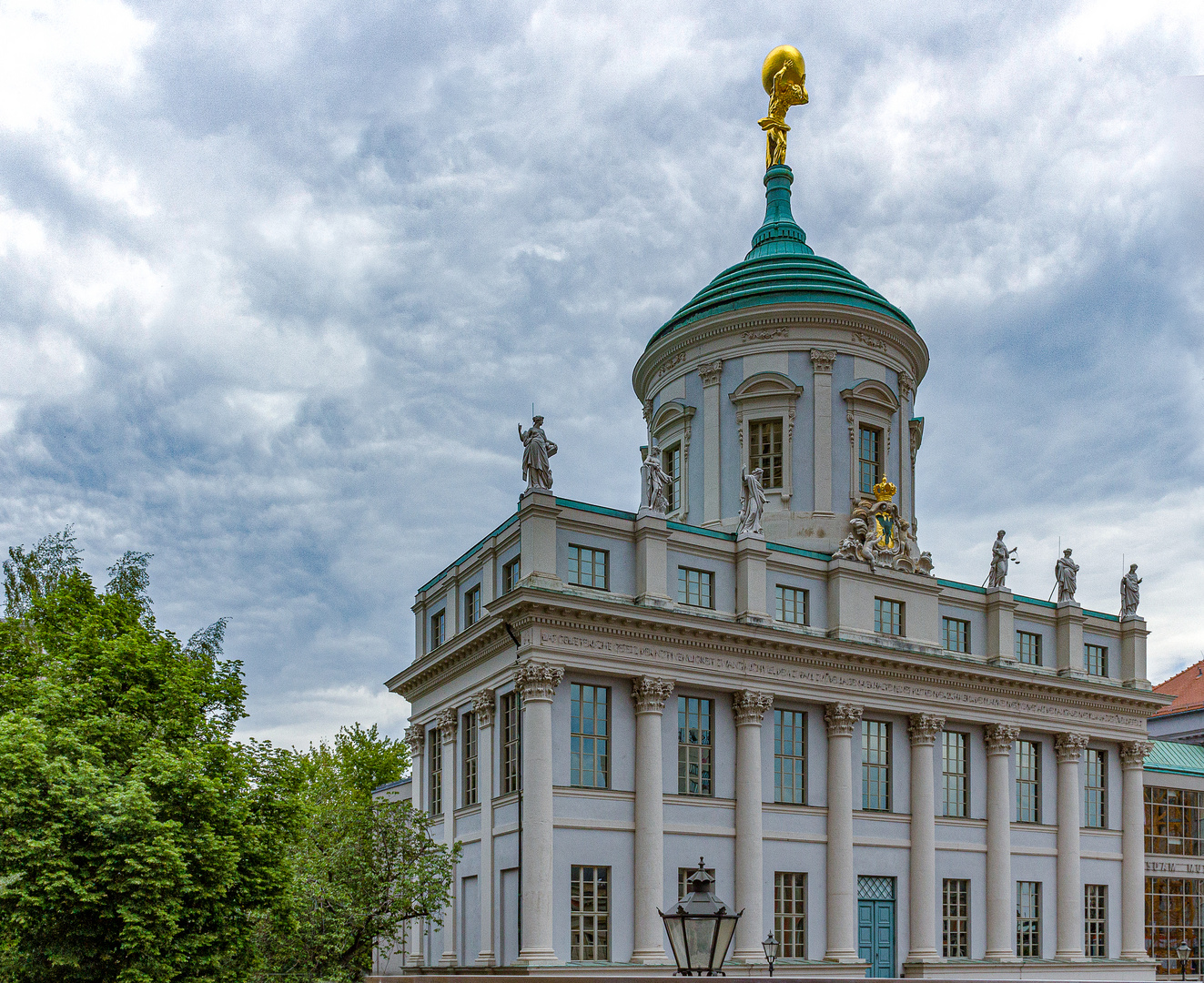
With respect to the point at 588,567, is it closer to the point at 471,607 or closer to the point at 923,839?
the point at 471,607

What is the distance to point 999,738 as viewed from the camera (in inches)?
1917

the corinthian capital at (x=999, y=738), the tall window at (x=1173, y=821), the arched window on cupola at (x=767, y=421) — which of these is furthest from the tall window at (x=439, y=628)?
the tall window at (x=1173, y=821)

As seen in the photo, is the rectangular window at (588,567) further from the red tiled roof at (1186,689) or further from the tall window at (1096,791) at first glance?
the red tiled roof at (1186,689)

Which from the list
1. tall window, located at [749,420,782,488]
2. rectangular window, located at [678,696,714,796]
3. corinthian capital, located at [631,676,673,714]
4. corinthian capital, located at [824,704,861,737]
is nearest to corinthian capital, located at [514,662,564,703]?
corinthian capital, located at [631,676,673,714]

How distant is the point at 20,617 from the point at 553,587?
25.4 meters

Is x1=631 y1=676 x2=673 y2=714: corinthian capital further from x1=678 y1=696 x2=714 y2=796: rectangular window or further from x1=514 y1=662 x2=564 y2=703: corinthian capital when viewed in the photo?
x1=514 y1=662 x2=564 y2=703: corinthian capital

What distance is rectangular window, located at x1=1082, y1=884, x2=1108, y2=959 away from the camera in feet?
165

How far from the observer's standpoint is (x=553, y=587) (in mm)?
40156

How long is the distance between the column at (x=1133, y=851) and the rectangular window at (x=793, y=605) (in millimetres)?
17051

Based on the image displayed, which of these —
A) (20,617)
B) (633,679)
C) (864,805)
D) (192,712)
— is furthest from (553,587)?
(20,617)

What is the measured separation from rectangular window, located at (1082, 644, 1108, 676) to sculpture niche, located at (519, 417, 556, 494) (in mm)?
25418

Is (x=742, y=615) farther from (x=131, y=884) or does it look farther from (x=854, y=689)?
(x=131, y=884)

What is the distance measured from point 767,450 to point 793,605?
27.0 ft

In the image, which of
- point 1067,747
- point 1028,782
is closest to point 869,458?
point 1067,747
